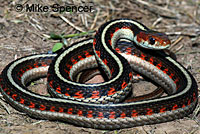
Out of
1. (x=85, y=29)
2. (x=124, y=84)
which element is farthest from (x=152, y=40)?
(x=85, y=29)

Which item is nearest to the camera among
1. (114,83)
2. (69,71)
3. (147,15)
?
(114,83)

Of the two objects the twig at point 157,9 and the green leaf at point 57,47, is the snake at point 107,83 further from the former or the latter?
the twig at point 157,9

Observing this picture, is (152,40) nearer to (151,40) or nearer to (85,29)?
(151,40)

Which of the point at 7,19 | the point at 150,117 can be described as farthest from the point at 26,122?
the point at 7,19

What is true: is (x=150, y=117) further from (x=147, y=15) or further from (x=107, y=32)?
(x=147, y=15)

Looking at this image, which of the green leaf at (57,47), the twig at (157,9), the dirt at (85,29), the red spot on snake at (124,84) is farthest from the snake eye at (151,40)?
the twig at (157,9)

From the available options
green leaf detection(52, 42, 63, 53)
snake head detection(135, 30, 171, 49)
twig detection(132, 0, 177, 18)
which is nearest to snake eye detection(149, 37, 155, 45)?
snake head detection(135, 30, 171, 49)
